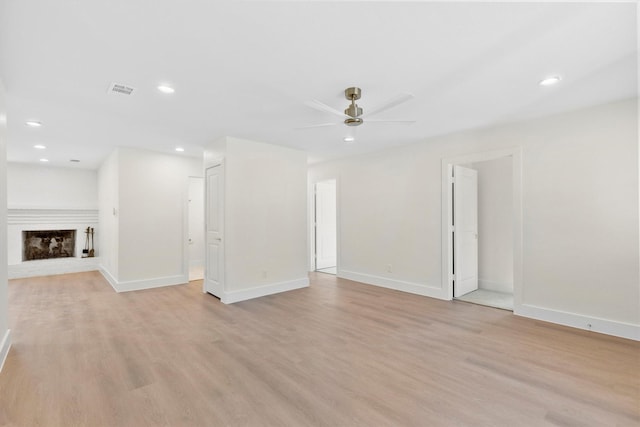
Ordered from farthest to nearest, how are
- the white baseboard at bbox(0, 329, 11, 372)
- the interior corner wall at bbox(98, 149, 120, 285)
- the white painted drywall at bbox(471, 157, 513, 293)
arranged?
the interior corner wall at bbox(98, 149, 120, 285), the white painted drywall at bbox(471, 157, 513, 293), the white baseboard at bbox(0, 329, 11, 372)

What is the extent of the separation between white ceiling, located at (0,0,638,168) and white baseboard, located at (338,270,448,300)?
2.52 metres

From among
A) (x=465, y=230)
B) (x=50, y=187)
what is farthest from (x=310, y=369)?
(x=50, y=187)

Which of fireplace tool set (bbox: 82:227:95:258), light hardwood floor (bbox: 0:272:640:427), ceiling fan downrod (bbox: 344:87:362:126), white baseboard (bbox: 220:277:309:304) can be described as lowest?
light hardwood floor (bbox: 0:272:640:427)

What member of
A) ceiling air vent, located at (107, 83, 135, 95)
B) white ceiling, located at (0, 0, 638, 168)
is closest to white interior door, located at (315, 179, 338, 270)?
white ceiling, located at (0, 0, 638, 168)

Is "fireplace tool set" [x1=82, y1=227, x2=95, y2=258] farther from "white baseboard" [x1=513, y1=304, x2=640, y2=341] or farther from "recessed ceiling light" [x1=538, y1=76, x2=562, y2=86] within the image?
"recessed ceiling light" [x1=538, y1=76, x2=562, y2=86]

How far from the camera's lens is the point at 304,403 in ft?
6.75

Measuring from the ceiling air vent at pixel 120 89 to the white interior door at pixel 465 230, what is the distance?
4278 mm

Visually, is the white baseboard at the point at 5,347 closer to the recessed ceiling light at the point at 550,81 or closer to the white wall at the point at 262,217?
the white wall at the point at 262,217

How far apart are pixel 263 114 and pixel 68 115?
2.28 m

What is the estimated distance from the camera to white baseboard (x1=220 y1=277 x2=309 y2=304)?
4500mm

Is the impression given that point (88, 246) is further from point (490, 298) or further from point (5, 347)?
point (490, 298)

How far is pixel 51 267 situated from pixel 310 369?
277 inches

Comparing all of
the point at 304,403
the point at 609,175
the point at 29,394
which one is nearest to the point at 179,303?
the point at 29,394

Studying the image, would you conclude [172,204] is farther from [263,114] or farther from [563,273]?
[563,273]
